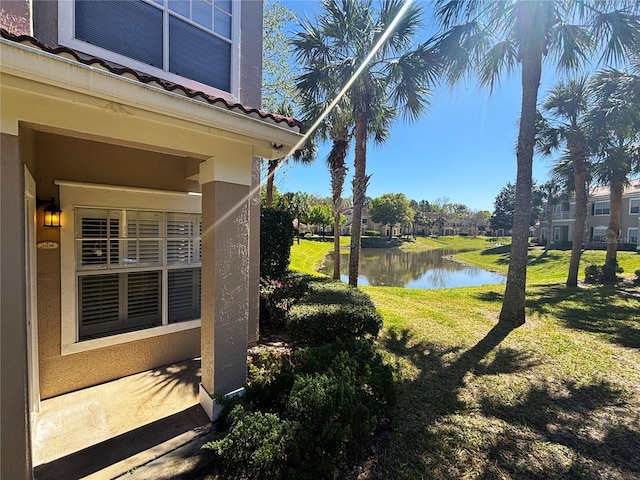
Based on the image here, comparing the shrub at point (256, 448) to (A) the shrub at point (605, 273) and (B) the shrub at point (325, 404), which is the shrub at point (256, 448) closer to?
(B) the shrub at point (325, 404)

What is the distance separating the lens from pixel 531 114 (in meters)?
6.99

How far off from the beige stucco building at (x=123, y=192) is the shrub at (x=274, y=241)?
2294 mm

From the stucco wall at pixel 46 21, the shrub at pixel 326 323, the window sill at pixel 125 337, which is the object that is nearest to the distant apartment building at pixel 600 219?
the shrub at pixel 326 323

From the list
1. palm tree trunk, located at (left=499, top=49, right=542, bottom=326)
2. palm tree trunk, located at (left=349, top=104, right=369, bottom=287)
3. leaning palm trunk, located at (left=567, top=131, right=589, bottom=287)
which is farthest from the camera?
leaning palm trunk, located at (left=567, top=131, right=589, bottom=287)

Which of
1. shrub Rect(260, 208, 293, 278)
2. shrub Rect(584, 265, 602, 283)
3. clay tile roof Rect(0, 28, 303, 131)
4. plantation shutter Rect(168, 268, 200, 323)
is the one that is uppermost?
clay tile roof Rect(0, 28, 303, 131)

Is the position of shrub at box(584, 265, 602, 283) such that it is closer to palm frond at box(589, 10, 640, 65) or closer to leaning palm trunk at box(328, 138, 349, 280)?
palm frond at box(589, 10, 640, 65)

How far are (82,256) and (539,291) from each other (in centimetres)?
1498

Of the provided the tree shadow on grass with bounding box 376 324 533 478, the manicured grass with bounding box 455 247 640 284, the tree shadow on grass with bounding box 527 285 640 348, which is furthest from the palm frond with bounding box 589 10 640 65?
the manicured grass with bounding box 455 247 640 284

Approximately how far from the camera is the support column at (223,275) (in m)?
3.47

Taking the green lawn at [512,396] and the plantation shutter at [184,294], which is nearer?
the green lawn at [512,396]

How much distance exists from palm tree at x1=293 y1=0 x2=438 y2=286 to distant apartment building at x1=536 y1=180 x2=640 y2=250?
29.7 metres

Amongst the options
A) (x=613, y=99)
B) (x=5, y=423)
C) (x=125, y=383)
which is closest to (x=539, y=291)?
(x=613, y=99)

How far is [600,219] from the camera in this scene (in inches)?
1347

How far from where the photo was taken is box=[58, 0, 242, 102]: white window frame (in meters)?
3.28
